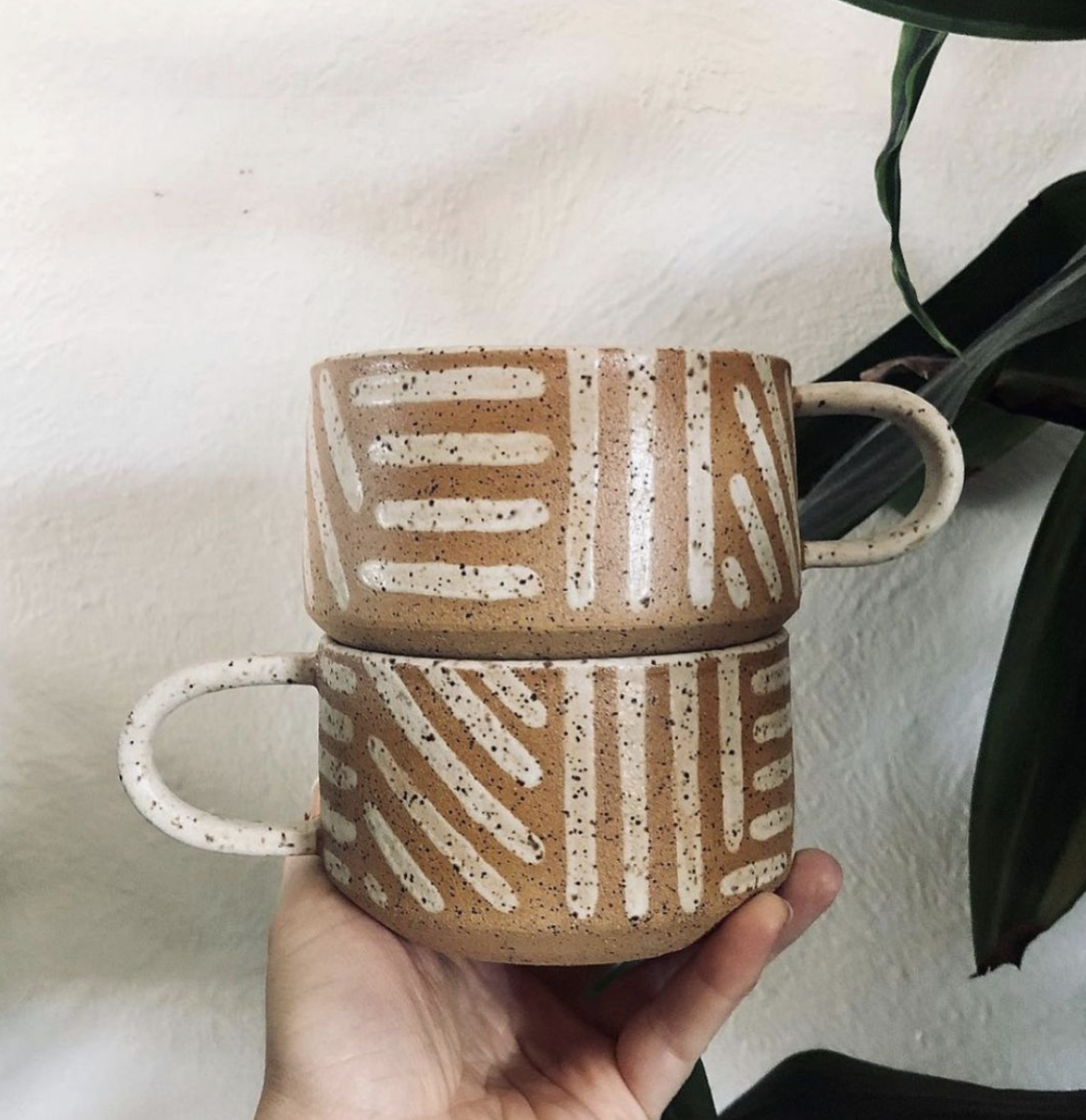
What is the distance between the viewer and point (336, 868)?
0.41 metres

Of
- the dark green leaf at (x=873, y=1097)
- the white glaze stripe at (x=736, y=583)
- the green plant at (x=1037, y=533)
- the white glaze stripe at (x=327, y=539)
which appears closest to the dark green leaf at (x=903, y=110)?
the green plant at (x=1037, y=533)

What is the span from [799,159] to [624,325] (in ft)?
0.48

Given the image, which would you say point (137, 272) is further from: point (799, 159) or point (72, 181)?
point (799, 159)

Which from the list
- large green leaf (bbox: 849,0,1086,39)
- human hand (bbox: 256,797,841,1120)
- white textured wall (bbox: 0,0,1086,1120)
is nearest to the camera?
large green leaf (bbox: 849,0,1086,39)

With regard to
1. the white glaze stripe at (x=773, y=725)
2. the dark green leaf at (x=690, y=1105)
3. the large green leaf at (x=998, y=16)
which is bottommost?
the dark green leaf at (x=690, y=1105)

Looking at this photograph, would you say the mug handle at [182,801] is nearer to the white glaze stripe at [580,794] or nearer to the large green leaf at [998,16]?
the white glaze stripe at [580,794]

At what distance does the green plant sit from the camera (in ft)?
1.32

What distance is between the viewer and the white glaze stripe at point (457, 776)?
1.19 ft

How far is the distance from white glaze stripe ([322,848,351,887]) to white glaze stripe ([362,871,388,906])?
0.04 ft

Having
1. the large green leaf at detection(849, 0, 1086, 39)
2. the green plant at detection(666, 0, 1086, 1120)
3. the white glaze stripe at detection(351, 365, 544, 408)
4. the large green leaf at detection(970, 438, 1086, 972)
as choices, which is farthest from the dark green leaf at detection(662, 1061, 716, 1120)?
the large green leaf at detection(849, 0, 1086, 39)

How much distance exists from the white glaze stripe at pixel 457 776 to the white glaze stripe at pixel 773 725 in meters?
0.09

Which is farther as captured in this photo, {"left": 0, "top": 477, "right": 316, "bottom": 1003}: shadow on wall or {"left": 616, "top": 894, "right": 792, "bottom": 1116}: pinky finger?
{"left": 0, "top": 477, "right": 316, "bottom": 1003}: shadow on wall

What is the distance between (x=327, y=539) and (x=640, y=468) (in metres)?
0.12

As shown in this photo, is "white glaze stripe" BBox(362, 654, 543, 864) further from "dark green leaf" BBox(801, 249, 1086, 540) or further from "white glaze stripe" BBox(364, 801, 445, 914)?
"dark green leaf" BBox(801, 249, 1086, 540)
